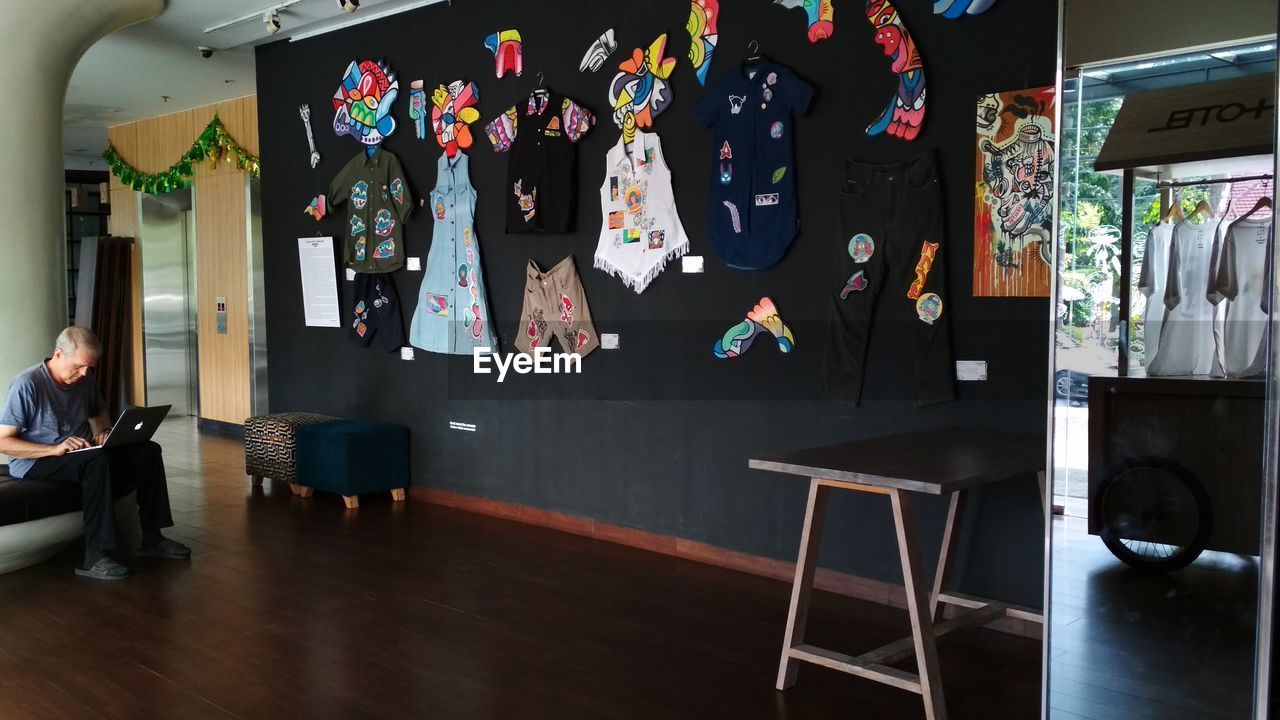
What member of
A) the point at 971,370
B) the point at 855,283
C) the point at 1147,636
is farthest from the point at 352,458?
the point at 1147,636

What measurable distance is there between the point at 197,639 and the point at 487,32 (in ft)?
12.5

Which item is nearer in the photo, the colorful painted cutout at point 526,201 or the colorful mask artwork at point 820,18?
the colorful mask artwork at point 820,18

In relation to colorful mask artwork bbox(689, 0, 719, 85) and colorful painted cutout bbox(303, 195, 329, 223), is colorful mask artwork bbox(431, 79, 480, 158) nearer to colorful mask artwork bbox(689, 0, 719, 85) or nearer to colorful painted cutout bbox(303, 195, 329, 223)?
colorful painted cutout bbox(303, 195, 329, 223)

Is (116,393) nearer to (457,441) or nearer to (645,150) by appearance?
(457,441)

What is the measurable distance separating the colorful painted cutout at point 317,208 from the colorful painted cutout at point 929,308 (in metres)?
4.50

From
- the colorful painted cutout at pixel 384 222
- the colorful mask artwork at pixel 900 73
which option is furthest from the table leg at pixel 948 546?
the colorful painted cutout at pixel 384 222

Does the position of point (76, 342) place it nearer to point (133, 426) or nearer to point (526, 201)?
point (133, 426)

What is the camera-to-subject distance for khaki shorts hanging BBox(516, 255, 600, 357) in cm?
553

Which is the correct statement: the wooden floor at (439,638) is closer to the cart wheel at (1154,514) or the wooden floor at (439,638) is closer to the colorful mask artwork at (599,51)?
the cart wheel at (1154,514)

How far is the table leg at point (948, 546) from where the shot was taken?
3896mm

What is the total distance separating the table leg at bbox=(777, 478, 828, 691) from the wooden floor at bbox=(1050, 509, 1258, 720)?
2.84 ft

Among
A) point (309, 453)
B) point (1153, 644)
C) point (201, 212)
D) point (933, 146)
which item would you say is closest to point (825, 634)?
point (1153, 644)

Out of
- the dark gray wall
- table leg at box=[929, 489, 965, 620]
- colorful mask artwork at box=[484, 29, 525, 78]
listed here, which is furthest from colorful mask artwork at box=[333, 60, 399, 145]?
table leg at box=[929, 489, 965, 620]

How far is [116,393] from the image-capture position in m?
10.6
